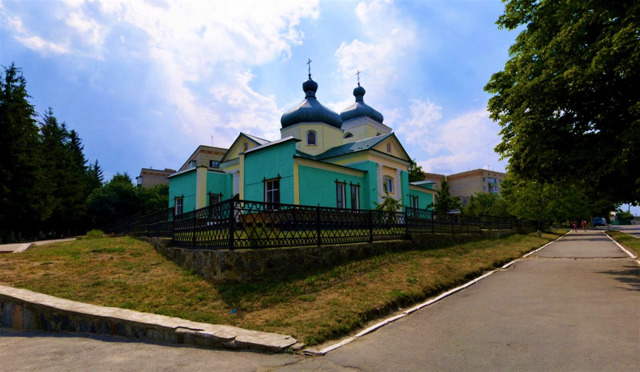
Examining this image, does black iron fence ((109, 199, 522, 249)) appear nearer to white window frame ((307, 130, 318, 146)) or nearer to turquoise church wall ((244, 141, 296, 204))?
turquoise church wall ((244, 141, 296, 204))

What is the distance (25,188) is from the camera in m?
22.0

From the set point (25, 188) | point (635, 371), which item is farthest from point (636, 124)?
point (25, 188)

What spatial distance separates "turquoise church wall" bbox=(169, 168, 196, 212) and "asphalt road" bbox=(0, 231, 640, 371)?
18135mm

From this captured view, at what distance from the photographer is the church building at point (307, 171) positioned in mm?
18375

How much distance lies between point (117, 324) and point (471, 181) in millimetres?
82203

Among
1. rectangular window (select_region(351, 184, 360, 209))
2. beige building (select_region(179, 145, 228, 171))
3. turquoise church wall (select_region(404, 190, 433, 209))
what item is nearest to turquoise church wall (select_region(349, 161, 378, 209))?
rectangular window (select_region(351, 184, 360, 209))

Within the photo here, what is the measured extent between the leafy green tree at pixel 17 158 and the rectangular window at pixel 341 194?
1919 centimetres

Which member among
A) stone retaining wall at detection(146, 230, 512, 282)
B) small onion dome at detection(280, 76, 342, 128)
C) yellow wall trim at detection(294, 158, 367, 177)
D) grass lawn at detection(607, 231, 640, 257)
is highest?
small onion dome at detection(280, 76, 342, 128)

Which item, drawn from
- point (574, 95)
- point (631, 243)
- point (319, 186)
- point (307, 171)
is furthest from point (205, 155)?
point (574, 95)

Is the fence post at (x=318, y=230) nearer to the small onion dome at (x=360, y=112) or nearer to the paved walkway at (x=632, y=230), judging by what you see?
the small onion dome at (x=360, y=112)

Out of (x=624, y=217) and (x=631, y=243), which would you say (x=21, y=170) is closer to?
(x=631, y=243)

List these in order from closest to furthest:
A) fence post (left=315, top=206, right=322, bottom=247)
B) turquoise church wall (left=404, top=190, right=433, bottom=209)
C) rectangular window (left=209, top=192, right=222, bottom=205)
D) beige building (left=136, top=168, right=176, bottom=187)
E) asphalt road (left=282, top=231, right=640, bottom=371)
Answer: asphalt road (left=282, top=231, right=640, bottom=371) → fence post (left=315, top=206, right=322, bottom=247) → rectangular window (left=209, top=192, right=222, bottom=205) → turquoise church wall (left=404, top=190, right=433, bottom=209) → beige building (left=136, top=168, right=176, bottom=187)

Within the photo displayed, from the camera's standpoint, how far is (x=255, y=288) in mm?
6270

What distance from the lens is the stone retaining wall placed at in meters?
6.59
